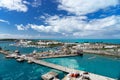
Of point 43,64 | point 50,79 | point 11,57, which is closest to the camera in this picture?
point 50,79

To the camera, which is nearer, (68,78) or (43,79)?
(68,78)

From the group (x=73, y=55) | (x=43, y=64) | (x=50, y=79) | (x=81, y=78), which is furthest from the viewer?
(x=73, y=55)

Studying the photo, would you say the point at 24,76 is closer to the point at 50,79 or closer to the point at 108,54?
the point at 50,79

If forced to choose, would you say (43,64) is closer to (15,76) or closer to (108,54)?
(15,76)

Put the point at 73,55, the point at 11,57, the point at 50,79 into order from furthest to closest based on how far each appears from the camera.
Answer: the point at 73,55
the point at 11,57
the point at 50,79

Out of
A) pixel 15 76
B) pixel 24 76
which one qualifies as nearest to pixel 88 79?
pixel 24 76

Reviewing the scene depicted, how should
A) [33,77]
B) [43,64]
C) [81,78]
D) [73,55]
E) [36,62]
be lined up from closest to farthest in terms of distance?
[81,78]
[33,77]
[43,64]
[36,62]
[73,55]

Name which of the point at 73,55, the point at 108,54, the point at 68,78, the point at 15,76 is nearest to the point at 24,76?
the point at 15,76

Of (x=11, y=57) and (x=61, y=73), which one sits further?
(x=11, y=57)
